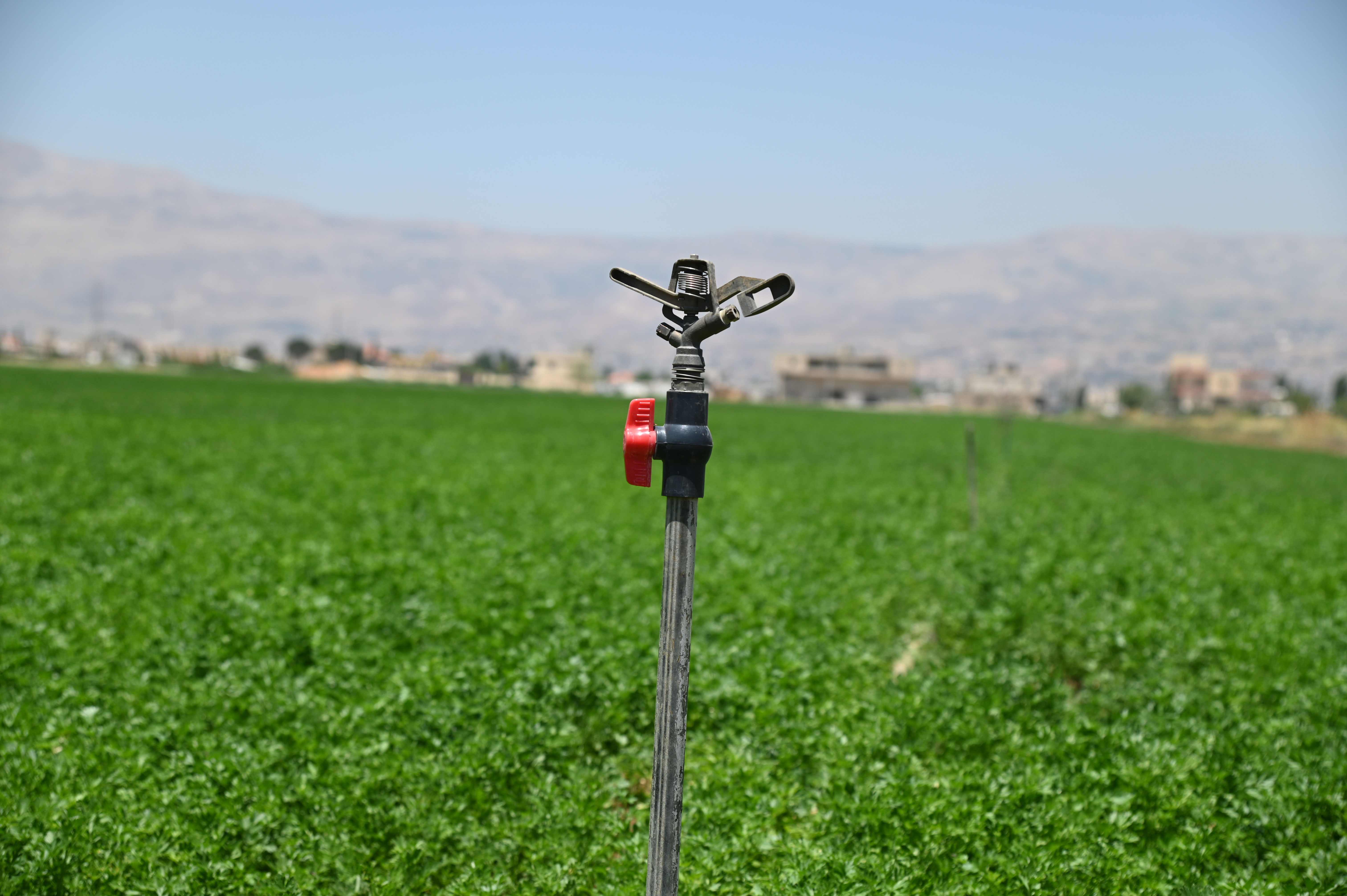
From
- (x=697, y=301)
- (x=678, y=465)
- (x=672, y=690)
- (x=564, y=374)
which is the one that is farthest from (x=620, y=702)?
(x=564, y=374)

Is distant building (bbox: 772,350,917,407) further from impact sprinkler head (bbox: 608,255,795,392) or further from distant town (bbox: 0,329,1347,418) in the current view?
impact sprinkler head (bbox: 608,255,795,392)

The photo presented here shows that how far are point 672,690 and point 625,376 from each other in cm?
16588

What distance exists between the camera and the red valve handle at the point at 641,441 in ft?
10.9

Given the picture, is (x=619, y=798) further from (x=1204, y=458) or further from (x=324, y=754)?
(x=1204, y=458)

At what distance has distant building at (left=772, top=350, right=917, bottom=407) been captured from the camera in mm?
142125

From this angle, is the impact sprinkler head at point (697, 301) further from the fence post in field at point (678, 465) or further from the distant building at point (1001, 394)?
the distant building at point (1001, 394)

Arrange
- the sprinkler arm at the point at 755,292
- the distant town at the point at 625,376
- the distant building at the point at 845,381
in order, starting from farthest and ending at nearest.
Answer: the distant building at the point at 845,381
the distant town at the point at 625,376
the sprinkler arm at the point at 755,292

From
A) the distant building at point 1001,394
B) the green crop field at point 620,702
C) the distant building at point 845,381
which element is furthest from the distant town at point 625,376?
the green crop field at point 620,702

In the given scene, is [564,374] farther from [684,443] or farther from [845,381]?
[684,443]

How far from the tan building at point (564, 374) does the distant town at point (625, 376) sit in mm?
252

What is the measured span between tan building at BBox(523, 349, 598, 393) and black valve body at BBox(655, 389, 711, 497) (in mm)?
118951

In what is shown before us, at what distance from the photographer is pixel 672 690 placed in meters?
3.34

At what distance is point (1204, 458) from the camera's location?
4359cm

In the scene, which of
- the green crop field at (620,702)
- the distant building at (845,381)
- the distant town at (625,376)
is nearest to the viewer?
the green crop field at (620,702)
